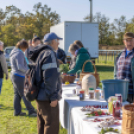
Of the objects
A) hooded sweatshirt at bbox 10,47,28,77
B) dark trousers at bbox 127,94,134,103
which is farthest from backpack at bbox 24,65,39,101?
hooded sweatshirt at bbox 10,47,28,77

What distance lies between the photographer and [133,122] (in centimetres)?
169

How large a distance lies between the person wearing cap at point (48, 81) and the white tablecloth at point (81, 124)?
0.23m

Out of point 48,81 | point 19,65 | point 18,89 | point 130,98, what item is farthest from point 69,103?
point 18,89

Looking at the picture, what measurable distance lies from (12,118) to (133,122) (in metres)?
3.66

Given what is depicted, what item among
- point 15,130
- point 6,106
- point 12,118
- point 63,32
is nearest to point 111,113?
point 15,130

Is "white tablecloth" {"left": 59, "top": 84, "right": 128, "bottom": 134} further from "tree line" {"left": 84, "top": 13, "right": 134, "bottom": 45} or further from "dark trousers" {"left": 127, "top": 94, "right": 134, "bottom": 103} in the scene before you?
"tree line" {"left": 84, "top": 13, "right": 134, "bottom": 45}

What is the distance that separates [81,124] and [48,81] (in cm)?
61

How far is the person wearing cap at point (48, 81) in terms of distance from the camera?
2.56m

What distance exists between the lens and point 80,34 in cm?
1543

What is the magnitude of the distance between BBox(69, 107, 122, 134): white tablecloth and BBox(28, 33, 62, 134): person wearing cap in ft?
0.75

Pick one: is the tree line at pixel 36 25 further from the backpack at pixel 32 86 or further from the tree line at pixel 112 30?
the backpack at pixel 32 86

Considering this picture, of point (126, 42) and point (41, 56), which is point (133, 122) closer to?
point (41, 56)

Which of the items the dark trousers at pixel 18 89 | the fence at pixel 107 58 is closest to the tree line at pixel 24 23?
the fence at pixel 107 58

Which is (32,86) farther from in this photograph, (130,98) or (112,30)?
(112,30)
